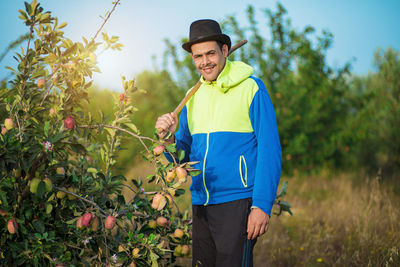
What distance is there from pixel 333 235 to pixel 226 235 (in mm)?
2617

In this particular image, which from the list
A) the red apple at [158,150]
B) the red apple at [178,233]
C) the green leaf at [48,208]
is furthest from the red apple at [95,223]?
the red apple at [178,233]

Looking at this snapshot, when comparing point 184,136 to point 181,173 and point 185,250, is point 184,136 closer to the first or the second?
point 181,173

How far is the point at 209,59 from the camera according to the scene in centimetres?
215

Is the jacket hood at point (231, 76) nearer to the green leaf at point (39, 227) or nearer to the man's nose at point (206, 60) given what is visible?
the man's nose at point (206, 60)

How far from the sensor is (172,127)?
209 centimetres

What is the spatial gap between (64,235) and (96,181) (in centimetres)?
37

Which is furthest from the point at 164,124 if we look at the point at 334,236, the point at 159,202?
the point at 334,236

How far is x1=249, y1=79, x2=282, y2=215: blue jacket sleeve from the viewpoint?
1.87m

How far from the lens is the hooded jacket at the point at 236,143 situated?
75.9 inches

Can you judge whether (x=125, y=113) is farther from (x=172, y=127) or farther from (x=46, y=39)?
(x=46, y=39)

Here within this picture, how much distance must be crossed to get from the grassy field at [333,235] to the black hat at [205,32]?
5.80ft

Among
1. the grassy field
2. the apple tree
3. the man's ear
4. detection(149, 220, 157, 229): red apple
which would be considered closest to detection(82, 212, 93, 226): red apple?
the apple tree

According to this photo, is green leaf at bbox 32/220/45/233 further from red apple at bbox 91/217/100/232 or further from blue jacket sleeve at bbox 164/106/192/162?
blue jacket sleeve at bbox 164/106/192/162

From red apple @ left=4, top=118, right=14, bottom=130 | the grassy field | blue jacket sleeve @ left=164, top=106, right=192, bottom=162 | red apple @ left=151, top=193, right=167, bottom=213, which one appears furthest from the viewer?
the grassy field
